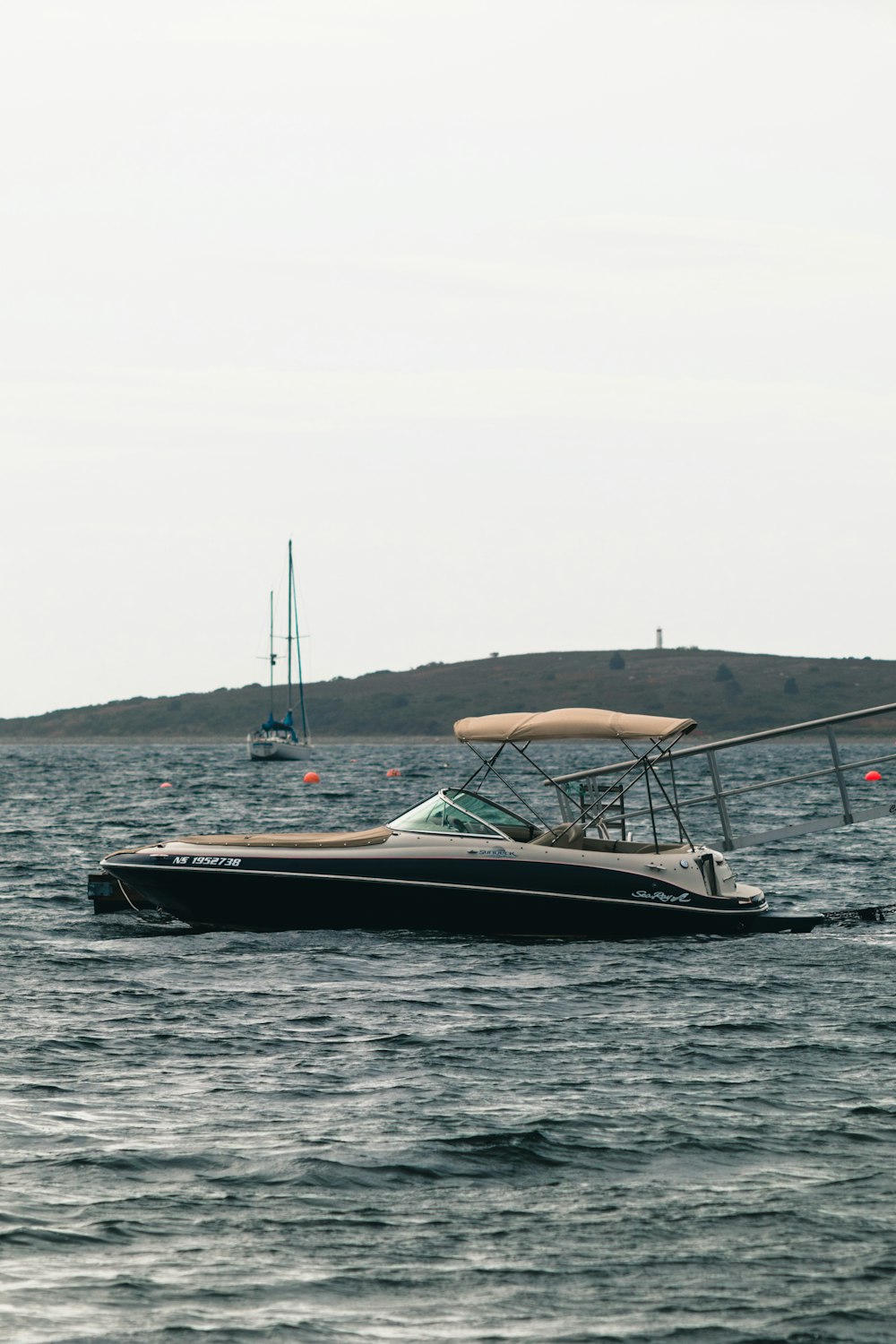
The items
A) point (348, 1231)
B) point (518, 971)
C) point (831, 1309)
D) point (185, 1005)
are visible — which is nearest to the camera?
point (831, 1309)

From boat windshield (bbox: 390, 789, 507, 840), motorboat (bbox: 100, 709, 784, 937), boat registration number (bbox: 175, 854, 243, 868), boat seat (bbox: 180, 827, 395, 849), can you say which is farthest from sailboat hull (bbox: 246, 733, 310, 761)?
boat windshield (bbox: 390, 789, 507, 840)

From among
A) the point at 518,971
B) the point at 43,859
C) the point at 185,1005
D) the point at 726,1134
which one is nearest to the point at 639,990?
the point at 518,971

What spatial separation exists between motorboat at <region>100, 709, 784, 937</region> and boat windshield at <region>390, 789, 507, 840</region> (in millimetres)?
17

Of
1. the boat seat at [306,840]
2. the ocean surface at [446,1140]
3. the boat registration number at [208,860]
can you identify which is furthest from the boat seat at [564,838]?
the boat registration number at [208,860]

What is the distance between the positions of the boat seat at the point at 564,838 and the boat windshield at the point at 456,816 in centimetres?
55

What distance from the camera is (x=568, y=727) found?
2125cm

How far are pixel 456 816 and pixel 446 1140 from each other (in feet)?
31.9

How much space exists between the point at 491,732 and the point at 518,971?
156 inches

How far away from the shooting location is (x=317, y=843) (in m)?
21.1

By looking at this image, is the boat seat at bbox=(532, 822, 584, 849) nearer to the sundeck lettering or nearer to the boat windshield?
the boat windshield

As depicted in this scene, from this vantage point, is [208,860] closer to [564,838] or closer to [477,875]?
[477,875]

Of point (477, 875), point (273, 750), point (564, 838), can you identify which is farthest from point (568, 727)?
point (273, 750)

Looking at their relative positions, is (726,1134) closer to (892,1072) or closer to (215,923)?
(892,1072)

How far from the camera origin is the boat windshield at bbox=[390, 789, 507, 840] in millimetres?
20719
